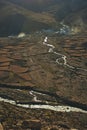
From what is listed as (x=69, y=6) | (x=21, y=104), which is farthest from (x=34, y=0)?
(x=21, y=104)

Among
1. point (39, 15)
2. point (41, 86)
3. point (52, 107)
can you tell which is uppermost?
point (39, 15)

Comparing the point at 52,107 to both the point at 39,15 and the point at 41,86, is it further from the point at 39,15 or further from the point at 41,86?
the point at 39,15

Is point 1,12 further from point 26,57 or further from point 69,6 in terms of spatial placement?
point 26,57

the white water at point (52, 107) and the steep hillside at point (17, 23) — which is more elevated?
the steep hillside at point (17, 23)

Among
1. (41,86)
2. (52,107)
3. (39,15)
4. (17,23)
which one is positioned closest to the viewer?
(52,107)

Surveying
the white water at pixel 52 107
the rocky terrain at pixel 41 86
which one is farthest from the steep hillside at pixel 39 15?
the white water at pixel 52 107

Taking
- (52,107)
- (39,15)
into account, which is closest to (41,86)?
(52,107)

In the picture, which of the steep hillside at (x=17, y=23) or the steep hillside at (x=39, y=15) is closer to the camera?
the steep hillside at (x=17, y=23)

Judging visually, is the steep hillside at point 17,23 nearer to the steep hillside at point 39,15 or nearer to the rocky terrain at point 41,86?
the steep hillside at point 39,15

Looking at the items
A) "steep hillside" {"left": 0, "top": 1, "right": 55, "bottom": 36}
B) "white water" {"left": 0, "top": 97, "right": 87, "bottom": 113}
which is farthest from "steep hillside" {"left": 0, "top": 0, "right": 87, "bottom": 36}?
"white water" {"left": 0, "top": 97, "right": 87, "bottom": 113}
